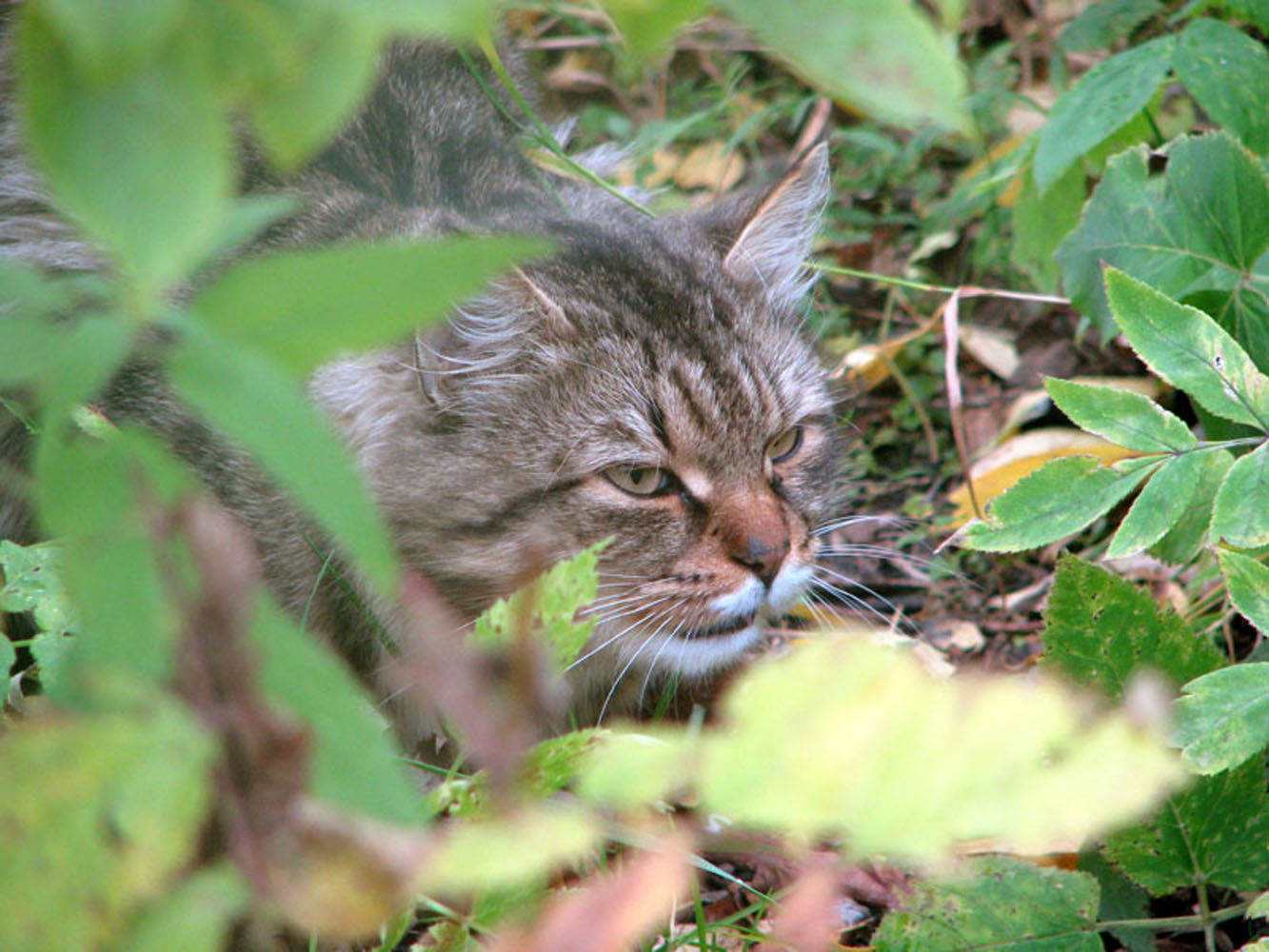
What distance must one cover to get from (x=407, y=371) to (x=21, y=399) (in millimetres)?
577

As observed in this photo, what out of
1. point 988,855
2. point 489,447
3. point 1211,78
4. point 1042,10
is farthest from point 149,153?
point 1042,10

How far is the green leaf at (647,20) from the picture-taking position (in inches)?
22.4

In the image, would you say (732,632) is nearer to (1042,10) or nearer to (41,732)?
(41,732)

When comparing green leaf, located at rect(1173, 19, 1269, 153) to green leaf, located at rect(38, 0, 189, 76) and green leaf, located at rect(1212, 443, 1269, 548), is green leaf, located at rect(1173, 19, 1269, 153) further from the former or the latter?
green leaf, located at rect(38, 0, 189, 76)

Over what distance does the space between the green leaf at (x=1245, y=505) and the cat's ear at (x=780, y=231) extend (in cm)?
102

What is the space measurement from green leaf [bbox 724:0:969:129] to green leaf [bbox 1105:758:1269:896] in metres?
1.14

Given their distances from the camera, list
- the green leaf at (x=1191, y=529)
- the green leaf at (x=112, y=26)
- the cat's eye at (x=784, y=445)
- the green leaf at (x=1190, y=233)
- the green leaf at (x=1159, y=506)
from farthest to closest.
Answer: the cat's eye at (x=784, y=445) → the green leaf at (x=1190, y=233) → the green leaf at (x=1191, y=529) → the green leaf at (x=1159, y=506) → the green leaf at (x=112, y=26)

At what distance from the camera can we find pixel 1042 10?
12.4 feet

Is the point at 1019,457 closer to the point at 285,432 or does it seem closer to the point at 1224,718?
the point at 1224,718

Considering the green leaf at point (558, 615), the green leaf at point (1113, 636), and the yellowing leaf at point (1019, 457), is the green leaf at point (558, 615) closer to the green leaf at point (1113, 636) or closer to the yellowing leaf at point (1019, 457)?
the green leaf at point (1113, 636)

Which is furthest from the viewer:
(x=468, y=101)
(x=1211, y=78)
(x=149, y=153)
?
(x=468, y=101)

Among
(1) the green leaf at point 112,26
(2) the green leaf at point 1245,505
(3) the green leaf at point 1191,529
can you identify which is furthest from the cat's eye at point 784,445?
(1) the green leaf at point 112,26

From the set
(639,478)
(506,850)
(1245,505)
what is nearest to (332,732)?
(506,850)

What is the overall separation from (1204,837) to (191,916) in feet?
4.02
